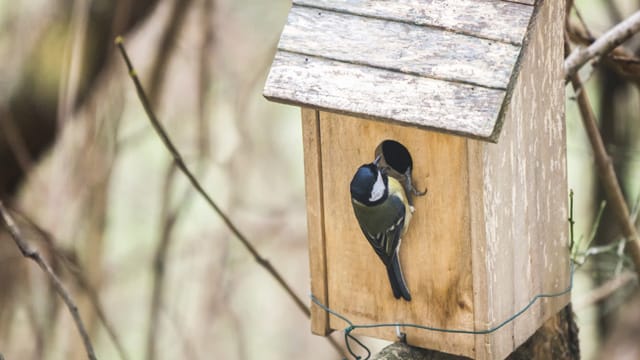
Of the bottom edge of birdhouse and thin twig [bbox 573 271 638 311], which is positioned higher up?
the bottom edge of birdhouse

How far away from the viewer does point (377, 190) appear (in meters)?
1.68

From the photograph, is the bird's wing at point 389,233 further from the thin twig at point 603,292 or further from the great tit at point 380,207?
the thin twig at point 603,292

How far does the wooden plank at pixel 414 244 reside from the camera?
5.46 feet

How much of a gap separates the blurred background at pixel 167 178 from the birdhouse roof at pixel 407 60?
0.62 meters

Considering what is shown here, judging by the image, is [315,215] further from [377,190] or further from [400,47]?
[400,47]

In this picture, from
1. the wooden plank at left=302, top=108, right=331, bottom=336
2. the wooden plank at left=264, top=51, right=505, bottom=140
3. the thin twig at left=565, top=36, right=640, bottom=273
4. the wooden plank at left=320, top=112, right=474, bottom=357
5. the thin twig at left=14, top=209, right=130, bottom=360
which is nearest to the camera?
the wooden plank at left=264, top=51, right=505, bottom=140

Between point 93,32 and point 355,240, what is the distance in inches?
47.4

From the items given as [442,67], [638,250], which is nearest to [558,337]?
[638,250]

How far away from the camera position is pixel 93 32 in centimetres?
275

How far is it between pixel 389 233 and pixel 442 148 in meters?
0.15

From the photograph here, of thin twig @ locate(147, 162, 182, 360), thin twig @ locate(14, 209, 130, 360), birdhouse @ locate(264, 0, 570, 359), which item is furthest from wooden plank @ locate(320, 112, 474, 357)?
thin twig @ locate(147, 162, 182, 360)

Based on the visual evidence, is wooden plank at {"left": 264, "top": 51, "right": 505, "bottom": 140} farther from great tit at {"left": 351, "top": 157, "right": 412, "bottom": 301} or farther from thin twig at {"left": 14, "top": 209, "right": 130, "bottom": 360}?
thin twig at {"left": 14, "top": 209, "right": 130, "bottom": 360}

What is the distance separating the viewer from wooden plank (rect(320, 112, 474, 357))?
1665 mm

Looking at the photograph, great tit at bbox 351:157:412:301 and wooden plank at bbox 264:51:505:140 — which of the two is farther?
great tit at bbox 351:157:412:301
